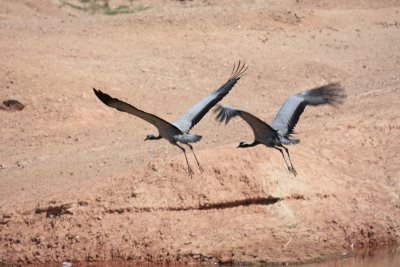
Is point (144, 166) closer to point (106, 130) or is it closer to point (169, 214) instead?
point (169, 214)

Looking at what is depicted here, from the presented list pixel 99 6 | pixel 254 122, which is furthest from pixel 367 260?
pixel 99 6

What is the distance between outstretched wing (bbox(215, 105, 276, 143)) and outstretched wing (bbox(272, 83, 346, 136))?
142mm

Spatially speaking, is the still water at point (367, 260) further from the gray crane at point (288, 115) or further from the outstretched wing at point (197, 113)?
the outstretched wing at point (197, 113)

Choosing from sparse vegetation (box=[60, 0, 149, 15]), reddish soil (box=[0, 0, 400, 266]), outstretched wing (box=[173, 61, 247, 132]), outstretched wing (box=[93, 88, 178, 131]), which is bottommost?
sparse vegetation (box=[60, 0, 149, 15])

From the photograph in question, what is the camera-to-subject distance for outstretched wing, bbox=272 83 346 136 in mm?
12242

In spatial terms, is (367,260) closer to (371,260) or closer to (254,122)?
(371,260)

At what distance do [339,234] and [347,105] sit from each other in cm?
516

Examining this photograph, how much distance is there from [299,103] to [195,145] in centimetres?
338

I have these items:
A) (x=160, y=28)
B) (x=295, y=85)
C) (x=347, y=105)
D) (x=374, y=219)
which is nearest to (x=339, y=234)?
(x=374, y=219)

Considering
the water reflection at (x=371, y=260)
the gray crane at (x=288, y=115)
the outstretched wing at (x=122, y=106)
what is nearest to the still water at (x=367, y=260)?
the water reflection at (x=371, y=260)

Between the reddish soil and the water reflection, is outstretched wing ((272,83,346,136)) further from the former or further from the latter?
the water reflection

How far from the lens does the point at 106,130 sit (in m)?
18.0

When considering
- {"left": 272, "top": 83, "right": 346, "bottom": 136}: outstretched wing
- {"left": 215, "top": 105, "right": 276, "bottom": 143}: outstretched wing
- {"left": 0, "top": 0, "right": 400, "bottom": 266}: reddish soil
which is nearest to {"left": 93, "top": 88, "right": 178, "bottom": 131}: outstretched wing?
{"left": 215, "top": 105, "right": 276, "bottom": 143}: outstretched wing

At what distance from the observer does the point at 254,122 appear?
39.1 ft
